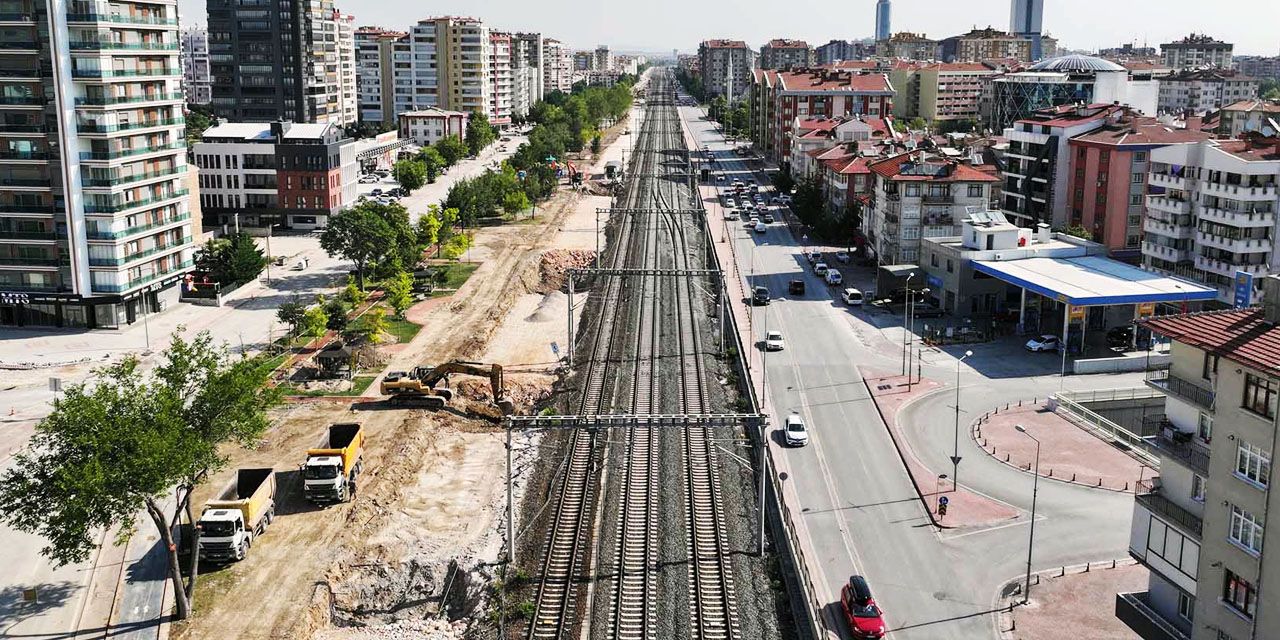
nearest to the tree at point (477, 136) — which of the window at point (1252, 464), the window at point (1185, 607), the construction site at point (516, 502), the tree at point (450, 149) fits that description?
the tree at point (450, 149)

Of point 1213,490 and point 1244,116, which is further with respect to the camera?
point 1244,116

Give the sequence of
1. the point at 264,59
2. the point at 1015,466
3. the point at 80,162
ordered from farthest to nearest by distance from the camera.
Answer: the point at 264,59 → the point at 80,162 → the point at 1015,466

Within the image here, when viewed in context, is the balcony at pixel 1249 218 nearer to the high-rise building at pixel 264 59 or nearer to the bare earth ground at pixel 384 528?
the bare earth ground at pixel 384 528

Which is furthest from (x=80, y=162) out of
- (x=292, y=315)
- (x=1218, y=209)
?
(x=1218, y=209)

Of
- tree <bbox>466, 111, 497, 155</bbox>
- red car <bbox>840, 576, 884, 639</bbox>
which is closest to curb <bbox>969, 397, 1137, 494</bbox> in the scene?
red car <bbox>840, 576, 884, 639</bbox>

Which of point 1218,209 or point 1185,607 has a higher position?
point 1218,209

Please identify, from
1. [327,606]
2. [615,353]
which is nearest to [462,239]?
[615,353]

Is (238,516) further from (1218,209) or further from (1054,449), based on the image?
(1218,209)
